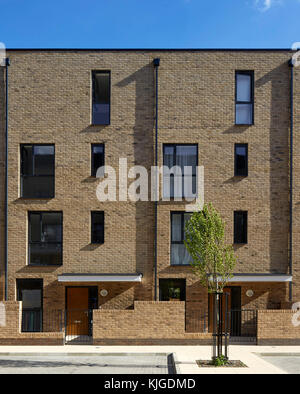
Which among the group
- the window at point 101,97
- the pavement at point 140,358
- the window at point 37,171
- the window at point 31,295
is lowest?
the pavement at point 140,358

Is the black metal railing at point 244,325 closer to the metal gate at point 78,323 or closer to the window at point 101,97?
the metal gate at point 78,323

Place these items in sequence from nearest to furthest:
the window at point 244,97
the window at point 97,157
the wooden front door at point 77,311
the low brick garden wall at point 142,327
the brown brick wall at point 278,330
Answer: the brown brick wall at point 278,330, the low brick garden wall at point 142,327, the wooden front door at point 77,311, the window at point 97,157, the window at point 244,97

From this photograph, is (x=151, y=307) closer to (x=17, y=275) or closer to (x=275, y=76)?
(x=17, y=275)

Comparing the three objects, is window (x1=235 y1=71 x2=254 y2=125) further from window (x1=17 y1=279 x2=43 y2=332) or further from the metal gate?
window (x1=17 y1=279 x2=43 y2=332)

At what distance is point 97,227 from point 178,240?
357 centimetres

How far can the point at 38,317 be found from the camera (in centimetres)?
1791

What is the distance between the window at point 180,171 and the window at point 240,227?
211 centimetres

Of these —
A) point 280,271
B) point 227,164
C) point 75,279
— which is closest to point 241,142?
point 227,164

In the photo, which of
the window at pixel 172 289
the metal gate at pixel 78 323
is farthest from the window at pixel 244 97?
the metal gate at pixel 78 323

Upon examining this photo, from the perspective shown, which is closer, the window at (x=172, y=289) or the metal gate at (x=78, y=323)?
the metal gate at (x=78, y=323)

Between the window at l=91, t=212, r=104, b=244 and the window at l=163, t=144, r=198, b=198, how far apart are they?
299 centimetres

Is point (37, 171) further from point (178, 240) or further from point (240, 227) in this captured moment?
point (240, 227)

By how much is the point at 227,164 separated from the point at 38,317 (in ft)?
34.1

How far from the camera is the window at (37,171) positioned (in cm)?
→ 1862
